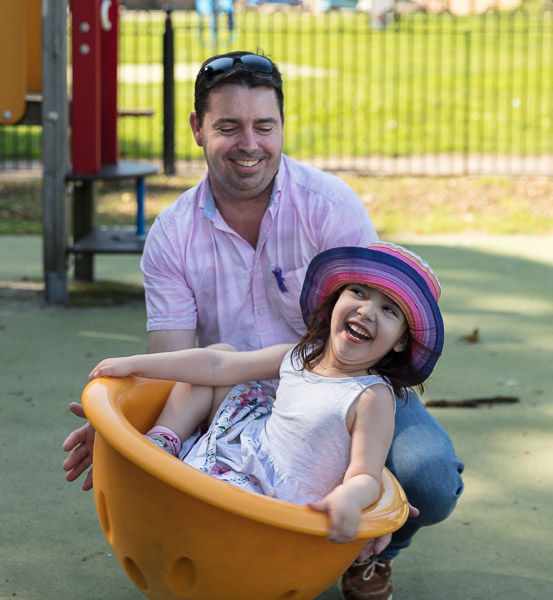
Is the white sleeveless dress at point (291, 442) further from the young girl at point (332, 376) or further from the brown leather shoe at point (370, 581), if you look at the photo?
the brown leather shoe at point (370, 581)

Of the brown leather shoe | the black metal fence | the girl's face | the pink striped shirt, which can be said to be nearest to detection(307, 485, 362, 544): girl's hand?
the girl's face

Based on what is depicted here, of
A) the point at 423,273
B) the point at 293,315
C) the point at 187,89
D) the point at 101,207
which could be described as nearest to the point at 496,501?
the point at 293,315

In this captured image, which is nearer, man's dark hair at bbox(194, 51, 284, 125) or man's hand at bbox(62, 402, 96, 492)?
man's hand at bbox(62, 402, 96, 492)

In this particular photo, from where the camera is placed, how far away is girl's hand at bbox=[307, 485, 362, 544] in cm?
193

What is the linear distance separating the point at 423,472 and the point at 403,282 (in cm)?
48

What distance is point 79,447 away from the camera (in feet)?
7.95

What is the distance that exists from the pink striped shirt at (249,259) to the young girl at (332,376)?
0.97 feet

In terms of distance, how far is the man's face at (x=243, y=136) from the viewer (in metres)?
2.61

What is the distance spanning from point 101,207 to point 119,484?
6251 millimetres

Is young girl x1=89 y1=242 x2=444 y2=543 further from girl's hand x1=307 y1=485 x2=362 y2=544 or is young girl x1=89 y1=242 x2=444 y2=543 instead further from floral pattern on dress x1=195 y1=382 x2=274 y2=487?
girl's hand x1=307 y1=485 x2=362 y2=544

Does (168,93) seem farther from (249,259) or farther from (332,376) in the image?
(332,376)

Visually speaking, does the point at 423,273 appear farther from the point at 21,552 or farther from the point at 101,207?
the point at 101,207

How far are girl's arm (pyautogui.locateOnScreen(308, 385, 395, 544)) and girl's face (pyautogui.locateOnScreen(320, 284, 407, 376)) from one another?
0.08 meters

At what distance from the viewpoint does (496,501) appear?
3.09 m
